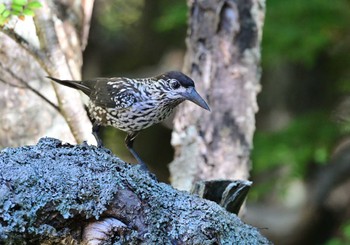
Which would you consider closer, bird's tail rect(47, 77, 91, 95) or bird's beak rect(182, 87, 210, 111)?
bird's beak rect(182, 87, 210, 111)

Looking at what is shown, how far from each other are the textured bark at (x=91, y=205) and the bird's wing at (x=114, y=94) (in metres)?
1.27

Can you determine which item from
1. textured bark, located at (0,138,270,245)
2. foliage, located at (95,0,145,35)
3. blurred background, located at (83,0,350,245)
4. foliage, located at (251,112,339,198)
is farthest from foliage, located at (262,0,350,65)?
textured bark, located at (0,138,270,245)

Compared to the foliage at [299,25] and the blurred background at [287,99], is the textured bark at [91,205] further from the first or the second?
the foliage at [299,25]

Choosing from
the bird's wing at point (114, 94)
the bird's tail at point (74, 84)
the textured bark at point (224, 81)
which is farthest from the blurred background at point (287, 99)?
the bird's tail at point (74, 84)

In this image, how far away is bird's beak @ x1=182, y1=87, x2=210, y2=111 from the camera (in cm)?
427

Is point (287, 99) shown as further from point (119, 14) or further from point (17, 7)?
point (17, 7)

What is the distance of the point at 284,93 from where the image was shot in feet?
33.3

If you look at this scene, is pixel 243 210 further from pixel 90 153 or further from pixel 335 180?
pixel 335 180

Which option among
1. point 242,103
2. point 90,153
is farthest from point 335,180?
point 90,153

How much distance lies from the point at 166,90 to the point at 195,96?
24 centimetres

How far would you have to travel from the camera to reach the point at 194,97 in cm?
432

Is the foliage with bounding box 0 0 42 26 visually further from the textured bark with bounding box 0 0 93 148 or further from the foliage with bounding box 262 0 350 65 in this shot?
the foliage with bounding box 262 0 350 65

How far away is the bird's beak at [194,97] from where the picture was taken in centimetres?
427

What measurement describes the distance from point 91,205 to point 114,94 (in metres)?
1.77
